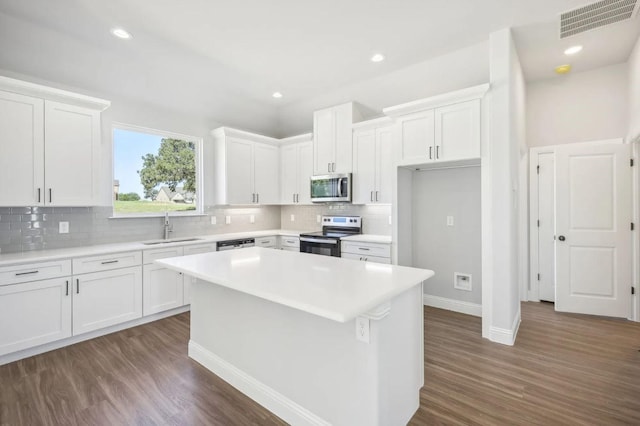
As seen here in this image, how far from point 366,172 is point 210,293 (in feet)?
8.90

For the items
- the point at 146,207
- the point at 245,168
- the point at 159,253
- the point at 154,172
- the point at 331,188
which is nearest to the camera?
the point at 159,253

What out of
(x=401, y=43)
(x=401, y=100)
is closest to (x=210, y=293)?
(x=401, y=43)

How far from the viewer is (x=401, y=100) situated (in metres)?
4.27

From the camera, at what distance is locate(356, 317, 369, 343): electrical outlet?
5.07ft

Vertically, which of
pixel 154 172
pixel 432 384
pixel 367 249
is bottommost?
pixel 432 384

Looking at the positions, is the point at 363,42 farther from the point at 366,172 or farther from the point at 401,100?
the point at 366,172

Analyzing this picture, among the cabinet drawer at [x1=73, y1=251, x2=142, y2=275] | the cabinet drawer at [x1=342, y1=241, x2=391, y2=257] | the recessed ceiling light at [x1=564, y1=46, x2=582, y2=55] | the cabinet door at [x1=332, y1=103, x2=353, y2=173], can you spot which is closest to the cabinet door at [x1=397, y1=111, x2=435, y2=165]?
the cabinet door at [x1=332, y1=103, x2=353, y2=173]

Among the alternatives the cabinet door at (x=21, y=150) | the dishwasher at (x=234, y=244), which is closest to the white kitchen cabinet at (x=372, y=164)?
the dishwasher at (x=234, y=244)

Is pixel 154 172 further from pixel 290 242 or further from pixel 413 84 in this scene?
pixel 413 84

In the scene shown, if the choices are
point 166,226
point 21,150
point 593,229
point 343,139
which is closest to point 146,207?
point 166,226

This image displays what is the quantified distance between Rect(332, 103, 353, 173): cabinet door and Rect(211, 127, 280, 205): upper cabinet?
129 cm

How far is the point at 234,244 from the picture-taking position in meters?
4.48

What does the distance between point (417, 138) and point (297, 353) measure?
2731 mm

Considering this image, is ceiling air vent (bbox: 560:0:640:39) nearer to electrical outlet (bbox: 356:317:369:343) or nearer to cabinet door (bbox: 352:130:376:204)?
cabinet door (bbox: 352:130:376:204)
